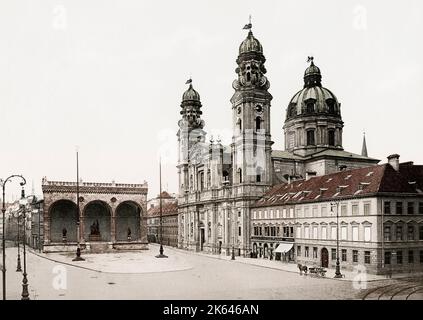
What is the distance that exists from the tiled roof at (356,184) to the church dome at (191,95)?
42.5 metres

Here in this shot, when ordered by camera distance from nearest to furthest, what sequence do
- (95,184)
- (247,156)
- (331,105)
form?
(247,156) → (95,184) → (331,105)

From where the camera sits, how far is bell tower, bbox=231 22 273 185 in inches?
3063

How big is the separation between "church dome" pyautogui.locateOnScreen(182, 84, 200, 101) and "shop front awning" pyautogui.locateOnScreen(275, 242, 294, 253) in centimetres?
4781

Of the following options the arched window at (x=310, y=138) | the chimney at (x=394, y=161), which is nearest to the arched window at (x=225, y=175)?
the arched window at (x=310, y=138)

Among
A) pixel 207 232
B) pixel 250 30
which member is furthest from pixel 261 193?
pixel 250 30

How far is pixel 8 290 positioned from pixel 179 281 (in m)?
13.9

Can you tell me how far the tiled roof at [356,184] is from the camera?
4988cm

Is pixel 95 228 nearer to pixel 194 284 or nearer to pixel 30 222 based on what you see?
pixel 30 222

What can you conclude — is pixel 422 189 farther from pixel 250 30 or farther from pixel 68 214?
pixel 68 214

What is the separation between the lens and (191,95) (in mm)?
104625

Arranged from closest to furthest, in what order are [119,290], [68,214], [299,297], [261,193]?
[299,297] < [119,290] < [261,193] < [68,214]

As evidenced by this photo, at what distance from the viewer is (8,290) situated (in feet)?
123

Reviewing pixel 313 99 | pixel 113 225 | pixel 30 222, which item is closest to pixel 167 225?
pixel 113 225

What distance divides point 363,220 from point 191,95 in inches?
2422
